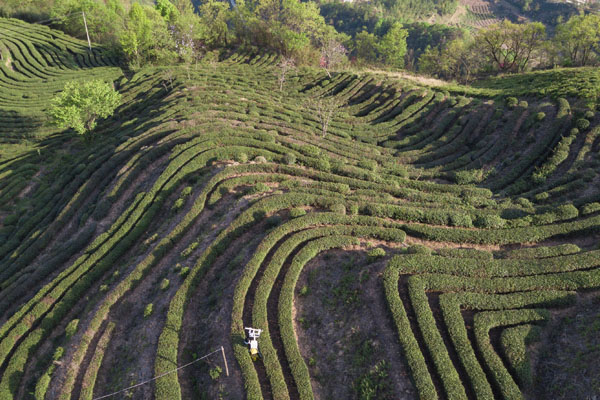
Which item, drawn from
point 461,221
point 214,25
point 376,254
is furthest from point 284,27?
point 376,254

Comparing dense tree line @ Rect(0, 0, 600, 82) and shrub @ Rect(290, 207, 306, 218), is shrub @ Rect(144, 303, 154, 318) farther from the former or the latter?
dense tree line @ Rect(0, 0, 600, 82)

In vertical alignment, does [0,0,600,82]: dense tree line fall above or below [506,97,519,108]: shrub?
above

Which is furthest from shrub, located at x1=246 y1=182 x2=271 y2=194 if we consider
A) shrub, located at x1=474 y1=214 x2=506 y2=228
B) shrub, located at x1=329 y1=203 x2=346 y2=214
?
shrub, located at x1=474 y1=214 x2=506 y2=228

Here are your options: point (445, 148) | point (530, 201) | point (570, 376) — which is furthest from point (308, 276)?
point (445, 148)

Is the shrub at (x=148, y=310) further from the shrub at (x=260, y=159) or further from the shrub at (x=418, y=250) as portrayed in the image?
the shrub at (x=418, y=250)

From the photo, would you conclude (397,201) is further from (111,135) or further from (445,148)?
(111,135)

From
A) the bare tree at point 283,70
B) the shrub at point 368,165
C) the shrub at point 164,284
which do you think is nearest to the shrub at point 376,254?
the shrub at point 164,284

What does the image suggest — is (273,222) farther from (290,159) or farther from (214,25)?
(214,25)
